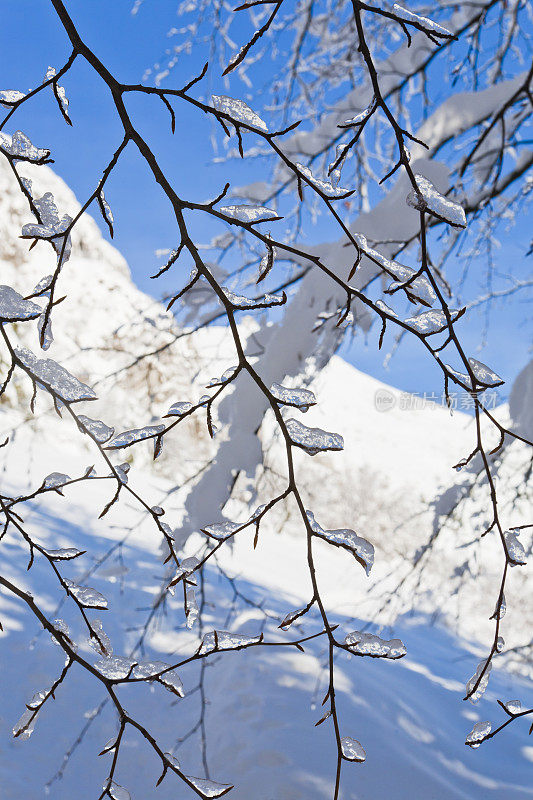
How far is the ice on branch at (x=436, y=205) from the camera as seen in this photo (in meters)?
0.69

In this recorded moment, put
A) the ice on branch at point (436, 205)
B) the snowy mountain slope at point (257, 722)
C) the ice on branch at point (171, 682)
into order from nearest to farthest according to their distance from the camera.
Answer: the ice on branch at point (436, 205)
the ice on branch at point (171, 682)
the snowy mountain slope at point (257, 722)

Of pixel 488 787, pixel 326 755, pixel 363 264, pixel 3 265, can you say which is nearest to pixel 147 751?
pixel 326 755

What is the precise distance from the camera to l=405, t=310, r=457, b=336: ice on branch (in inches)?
29.4

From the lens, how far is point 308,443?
73 centimetres

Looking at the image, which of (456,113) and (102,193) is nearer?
(102,193)

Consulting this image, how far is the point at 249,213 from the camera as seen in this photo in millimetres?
711

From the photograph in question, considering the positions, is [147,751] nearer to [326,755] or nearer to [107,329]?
[326,755]

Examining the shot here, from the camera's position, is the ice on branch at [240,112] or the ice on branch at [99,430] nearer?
the ice on branch at [240,112]

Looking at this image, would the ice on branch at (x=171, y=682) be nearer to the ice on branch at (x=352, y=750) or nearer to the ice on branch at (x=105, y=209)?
the ice on branch at (x=352, y=750)

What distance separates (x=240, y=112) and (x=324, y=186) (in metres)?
0.14

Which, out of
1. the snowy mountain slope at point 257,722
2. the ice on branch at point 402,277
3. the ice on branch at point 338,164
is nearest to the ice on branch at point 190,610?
the ice on branch at point 402,277

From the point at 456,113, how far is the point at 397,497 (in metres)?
7.52

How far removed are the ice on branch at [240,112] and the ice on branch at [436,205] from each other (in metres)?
0.21

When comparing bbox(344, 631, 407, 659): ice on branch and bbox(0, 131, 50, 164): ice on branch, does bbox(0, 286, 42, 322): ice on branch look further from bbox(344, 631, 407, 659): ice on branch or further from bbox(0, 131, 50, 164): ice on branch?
bbox(344, 631, 407, 659): ice on branch
